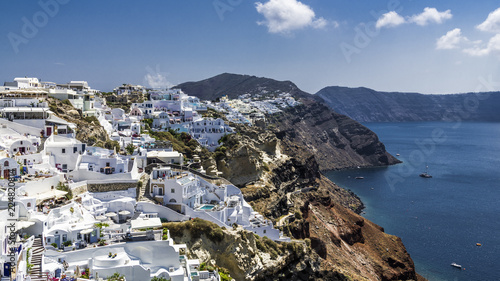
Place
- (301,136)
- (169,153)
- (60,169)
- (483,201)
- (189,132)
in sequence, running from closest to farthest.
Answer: (60,169), (169,153), (189,132), (483,201), (301,136)

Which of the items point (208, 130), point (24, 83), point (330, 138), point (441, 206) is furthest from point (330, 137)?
point (24, 83)

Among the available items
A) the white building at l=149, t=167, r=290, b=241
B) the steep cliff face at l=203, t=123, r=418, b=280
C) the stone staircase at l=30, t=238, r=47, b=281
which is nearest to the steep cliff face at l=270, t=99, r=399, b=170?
the steep cliff face at l=203, t=123, r=418, b=280

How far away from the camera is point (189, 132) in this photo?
174ft

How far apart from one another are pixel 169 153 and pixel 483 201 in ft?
219

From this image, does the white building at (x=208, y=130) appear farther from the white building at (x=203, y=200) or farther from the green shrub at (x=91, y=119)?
the white building at (x=203, y=200)

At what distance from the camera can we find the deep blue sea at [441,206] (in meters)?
50.2

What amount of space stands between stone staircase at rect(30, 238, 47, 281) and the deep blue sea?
4178 cm

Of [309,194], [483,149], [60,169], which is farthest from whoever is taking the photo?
[483,149]

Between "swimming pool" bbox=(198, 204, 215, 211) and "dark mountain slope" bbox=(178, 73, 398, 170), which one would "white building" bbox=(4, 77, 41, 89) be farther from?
"dark mountain slope" bbox=(178, 73, 398, 170)

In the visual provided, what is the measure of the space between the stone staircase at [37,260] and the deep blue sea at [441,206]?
41.8 meters

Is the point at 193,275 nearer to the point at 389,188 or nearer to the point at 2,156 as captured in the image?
the point at 2,156

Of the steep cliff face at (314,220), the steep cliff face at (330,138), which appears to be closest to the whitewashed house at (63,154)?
the steep cliff face at (314,220)

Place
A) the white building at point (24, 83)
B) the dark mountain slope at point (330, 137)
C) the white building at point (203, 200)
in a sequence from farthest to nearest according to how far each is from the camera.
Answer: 1. the dark mountain slope at point (330, 137)
2. the white building at point (24, 83)
3. the white building at point (203, 200)

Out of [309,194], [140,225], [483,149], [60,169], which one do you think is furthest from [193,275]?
[483,149]
